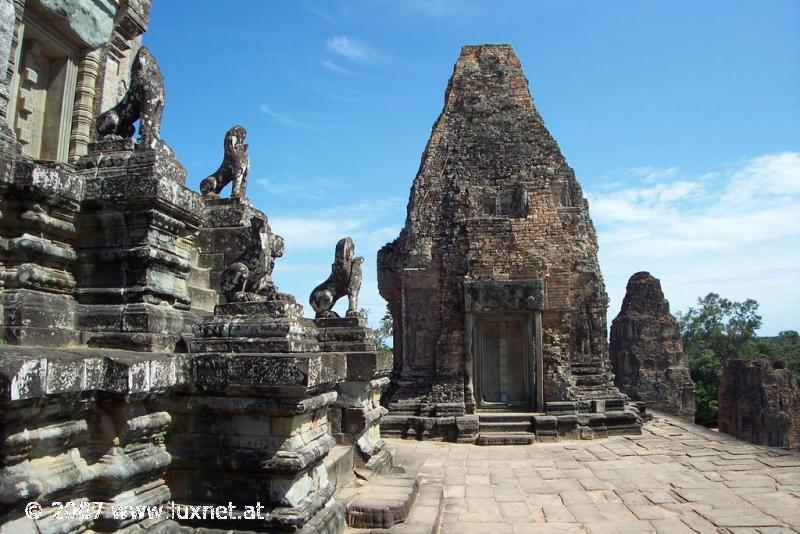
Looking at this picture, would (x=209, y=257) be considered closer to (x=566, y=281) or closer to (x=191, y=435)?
(x=191, y=435)

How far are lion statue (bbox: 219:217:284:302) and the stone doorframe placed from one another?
9.98 m

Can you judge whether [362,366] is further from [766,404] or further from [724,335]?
[724,335]

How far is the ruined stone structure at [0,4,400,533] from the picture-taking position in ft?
9.67

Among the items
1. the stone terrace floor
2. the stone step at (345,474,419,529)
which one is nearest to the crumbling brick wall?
the stone terrace floor

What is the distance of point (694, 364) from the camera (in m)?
42.0

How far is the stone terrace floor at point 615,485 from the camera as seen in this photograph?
665 centimetres

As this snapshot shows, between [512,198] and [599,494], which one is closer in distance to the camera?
[599,494]

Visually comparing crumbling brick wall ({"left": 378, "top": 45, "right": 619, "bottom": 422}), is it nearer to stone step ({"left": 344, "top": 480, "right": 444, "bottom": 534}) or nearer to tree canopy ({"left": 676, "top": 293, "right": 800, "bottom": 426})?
stone step ({"left": 344, "top": 480, "right": 444, "bottom": 534})

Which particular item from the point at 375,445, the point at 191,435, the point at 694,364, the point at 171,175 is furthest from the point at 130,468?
the point at 694,364

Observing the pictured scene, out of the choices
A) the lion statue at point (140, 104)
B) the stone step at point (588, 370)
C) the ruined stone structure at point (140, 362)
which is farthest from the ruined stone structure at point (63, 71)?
the stone step at point (588, 370)

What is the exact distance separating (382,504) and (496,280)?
32.1ft

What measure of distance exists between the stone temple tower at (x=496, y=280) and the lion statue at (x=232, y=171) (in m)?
9.07

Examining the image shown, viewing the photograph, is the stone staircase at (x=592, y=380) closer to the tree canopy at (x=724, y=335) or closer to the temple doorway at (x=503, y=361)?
the temple doorway at (x=503, y=361)

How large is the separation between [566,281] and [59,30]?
12045 mm
